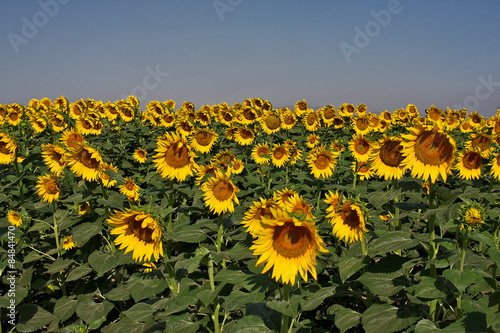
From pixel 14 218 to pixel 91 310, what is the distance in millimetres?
1754

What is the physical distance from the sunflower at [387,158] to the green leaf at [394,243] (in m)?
1.02

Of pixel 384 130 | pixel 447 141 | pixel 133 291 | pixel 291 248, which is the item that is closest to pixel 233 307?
pixel 291 248

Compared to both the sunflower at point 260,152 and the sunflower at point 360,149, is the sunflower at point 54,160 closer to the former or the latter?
the sunflower at point 260,152

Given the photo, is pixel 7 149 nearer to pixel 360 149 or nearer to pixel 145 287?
pixel 145 287

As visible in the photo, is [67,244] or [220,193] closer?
[220,193]

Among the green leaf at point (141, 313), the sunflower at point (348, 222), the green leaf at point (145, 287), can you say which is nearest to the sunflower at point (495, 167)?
the sunflower at point (348, 222)

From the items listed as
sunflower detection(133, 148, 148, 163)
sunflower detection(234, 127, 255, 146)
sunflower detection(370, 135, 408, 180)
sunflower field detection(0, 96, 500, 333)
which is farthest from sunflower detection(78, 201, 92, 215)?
sunflower detection(234, 127, 255, 146)

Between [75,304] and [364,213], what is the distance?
342cm

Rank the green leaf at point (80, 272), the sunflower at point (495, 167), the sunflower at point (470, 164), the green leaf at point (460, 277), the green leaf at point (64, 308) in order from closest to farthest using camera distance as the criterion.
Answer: the green leaf at point (460, 277), the green leaf at point (80, 272), the green leaf at point (64, 308), the sunflower at point (495, 167), the sunflower at point (470, 164)

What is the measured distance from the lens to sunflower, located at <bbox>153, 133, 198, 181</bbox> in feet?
12.4

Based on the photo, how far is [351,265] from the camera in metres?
2.97

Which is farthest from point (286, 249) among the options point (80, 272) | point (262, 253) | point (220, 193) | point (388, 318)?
point (80, 272)

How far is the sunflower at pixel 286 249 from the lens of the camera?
2160 mm

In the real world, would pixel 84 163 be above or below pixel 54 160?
below
